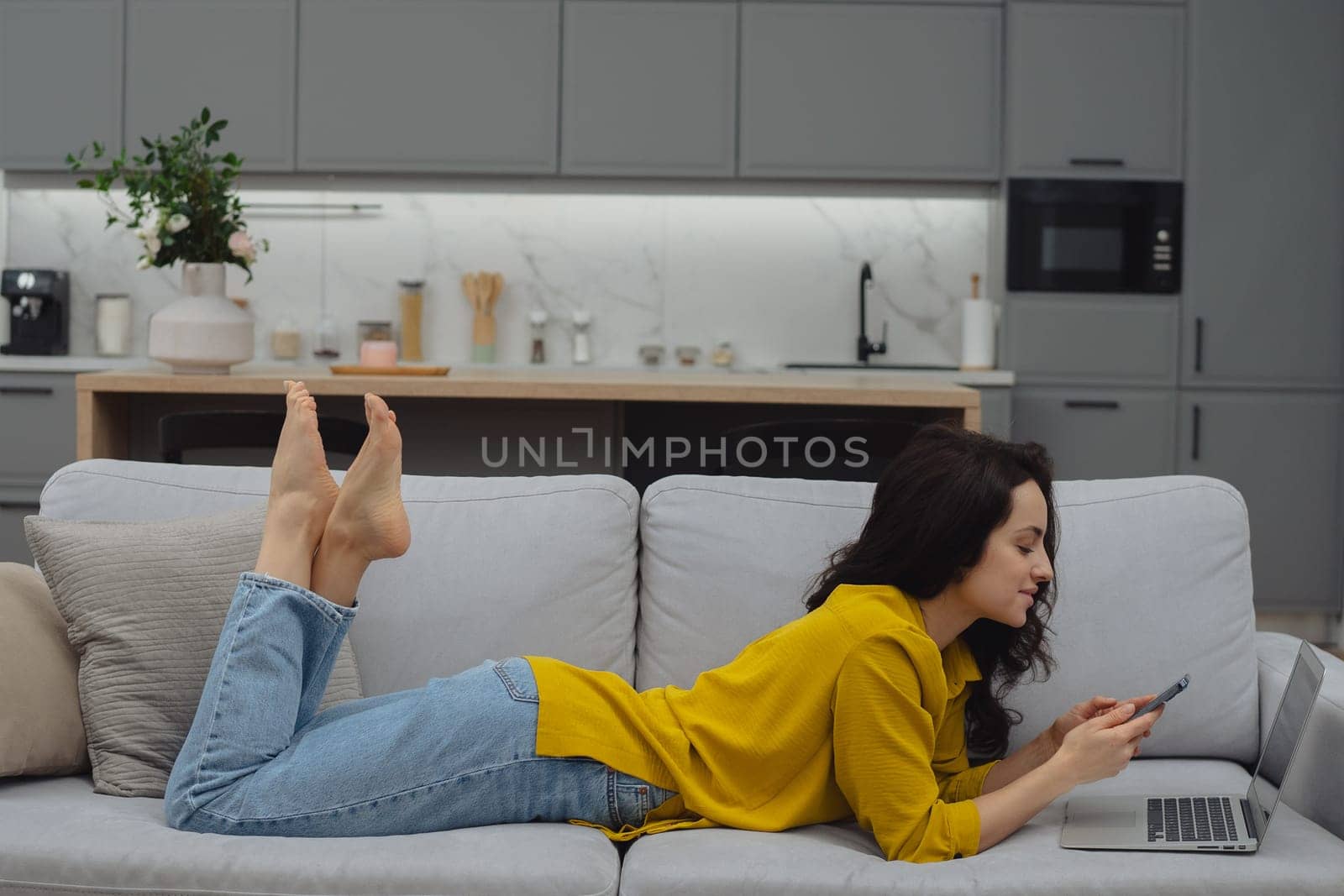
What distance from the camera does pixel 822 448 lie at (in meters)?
3.10

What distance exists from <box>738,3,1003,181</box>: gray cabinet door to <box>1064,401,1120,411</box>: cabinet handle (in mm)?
879

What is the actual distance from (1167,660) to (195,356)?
235 cm

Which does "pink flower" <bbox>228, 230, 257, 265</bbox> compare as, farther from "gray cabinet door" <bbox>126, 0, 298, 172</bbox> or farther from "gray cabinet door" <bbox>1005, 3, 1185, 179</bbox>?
"gray cabinet door" <bbox>1005, 3, 1185, 179</bbox>

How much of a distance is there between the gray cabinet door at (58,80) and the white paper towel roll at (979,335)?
315cm

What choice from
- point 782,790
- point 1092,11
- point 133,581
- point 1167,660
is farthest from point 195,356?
point 1092,11

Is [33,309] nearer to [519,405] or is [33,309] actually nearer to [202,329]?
[202,329]

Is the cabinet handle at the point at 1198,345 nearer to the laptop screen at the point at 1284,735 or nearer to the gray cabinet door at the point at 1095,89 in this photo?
the gray cabinet door at the point at 1095,89

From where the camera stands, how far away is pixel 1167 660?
198 cm

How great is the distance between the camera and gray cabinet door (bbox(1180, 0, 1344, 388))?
15.5 feet

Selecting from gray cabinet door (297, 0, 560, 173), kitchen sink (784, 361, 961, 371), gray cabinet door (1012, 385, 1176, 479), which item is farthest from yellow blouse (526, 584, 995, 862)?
gray cabinet door (297, 0, 560, 173)

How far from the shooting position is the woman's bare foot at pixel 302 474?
1761 millimetres

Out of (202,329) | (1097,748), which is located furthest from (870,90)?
(1097,748)

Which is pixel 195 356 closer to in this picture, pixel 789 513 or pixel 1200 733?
pixel 789 513

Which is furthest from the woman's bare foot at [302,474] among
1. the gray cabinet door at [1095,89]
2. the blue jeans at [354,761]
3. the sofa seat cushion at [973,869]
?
the gray cabinet door at [1095,89]
